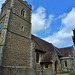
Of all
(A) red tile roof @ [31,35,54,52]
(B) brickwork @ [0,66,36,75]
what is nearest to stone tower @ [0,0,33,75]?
(A) red tile roof @ [31,35,54,52]

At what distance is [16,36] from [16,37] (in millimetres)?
194

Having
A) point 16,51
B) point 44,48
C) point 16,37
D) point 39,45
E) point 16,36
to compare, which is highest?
point 16,36

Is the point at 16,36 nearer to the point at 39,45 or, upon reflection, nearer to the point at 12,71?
A: the point at 39,45

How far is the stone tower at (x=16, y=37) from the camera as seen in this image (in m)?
12.2

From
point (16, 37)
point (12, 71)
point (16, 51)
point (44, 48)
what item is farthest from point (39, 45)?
point (12, 71)

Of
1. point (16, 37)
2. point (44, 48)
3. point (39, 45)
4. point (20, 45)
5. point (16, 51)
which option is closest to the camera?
point (16, 51)

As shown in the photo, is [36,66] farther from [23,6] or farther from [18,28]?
[23,6]

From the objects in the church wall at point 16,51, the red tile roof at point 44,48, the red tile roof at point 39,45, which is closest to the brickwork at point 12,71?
the church wall at point 16,51

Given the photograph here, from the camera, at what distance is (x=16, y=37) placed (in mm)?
14594

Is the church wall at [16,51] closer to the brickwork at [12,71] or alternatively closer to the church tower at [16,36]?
the church tower at [16,36]

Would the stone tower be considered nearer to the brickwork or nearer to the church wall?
the church wall

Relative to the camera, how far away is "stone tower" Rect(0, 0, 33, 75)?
12.2m

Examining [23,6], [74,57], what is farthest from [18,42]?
[74,57]

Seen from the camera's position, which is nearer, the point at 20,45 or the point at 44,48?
the point at 20,45
